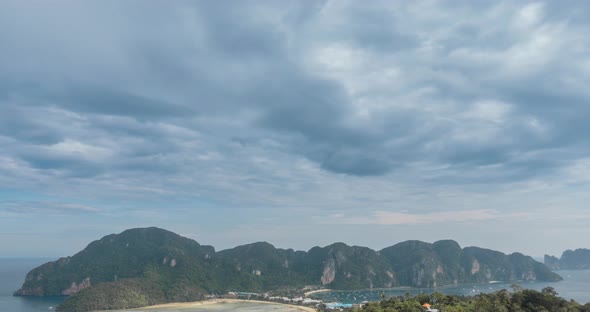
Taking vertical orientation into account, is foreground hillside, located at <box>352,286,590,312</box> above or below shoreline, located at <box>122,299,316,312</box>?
above

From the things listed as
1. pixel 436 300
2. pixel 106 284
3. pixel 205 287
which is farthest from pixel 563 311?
Answer: pixel 205 287

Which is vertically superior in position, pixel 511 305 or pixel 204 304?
pixel 511 305

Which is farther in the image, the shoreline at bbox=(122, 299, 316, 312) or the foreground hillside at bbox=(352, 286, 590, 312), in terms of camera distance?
the shoreline at bbox=(122, 299, 316, 312)

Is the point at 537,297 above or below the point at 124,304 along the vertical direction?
above

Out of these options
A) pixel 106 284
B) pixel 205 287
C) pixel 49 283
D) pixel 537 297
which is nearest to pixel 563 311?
pixel 537 297

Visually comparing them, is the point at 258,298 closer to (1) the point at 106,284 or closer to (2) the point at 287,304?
(2) the point at 287,304

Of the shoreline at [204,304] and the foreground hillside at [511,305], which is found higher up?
the foreground hillside at [511,305]

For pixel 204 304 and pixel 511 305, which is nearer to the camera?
pixel 511 305

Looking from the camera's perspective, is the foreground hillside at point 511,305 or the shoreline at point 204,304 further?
the shoreline at point 204,304

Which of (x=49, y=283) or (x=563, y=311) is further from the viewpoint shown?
(x=49, y=283)

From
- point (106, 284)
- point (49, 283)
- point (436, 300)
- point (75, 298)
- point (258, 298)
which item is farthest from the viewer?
point (49, 283)

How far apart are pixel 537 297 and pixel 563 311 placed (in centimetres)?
776

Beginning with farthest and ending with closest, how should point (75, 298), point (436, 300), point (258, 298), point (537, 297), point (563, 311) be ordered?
point (258, 298) < point (75, 298) < point (436, 300) < point (537, 297) < point (563, 311)

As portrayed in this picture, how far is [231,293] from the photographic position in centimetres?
19475
